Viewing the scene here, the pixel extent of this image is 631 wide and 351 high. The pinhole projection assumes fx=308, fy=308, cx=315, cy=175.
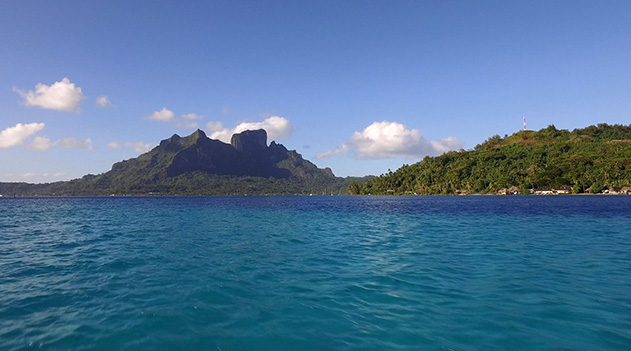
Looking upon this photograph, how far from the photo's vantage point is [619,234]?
29.7m

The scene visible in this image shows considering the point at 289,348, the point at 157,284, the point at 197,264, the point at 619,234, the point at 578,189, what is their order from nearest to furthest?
the point at 289,348 < the point at 157,284 < the point at 197,264 < the point at 619,234 < the point at 578,189

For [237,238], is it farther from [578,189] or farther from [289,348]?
[578,189]

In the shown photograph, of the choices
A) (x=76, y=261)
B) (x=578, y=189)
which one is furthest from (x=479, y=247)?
(x=578, y=189)

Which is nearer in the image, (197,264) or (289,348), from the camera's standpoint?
(289,348)

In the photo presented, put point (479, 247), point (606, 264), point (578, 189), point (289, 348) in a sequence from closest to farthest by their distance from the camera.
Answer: point (289, 348) → point (606, 264) → point (479, 247) → point (578, 189)

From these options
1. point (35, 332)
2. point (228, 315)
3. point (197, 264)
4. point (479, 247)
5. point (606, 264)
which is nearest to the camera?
point (35, 332)

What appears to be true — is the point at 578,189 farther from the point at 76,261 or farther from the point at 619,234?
the point at 76,261

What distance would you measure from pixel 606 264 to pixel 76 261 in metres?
A: 32.6

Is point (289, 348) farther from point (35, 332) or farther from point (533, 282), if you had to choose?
point (533, 282)

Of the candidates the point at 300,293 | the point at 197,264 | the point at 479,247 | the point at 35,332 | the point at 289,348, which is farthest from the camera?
the point at 479,247

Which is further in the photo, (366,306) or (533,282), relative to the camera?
(533,282)

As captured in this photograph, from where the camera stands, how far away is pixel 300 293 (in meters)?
13.6

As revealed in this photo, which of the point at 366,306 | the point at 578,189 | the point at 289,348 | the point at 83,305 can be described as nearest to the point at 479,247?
the point at 366,306

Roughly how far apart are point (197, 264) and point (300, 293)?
8.72 meters
